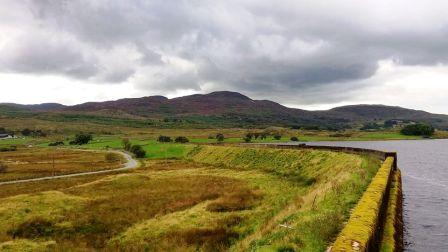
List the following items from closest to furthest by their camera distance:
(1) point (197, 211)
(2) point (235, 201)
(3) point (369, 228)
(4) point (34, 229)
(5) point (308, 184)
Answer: (3) point (369, 228) → (4) point (34, 229) → (1) point (197, 211) → (2) point (235, 201) → (5) point (308, 184)

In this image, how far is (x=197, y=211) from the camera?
42.8 metres

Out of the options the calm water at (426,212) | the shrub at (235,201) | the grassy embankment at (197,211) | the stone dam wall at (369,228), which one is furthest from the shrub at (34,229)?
the calm water at (426,212)

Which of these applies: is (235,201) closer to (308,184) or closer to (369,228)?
(308,184)

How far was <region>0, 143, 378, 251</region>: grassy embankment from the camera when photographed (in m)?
22.3

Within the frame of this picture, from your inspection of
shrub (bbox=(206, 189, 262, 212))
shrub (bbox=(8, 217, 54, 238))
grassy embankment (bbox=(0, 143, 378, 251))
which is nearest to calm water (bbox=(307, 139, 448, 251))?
grassy embankment (bbox=(0, 143, 378, 251))

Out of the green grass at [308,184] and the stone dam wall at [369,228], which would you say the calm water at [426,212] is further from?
the green grass at [308,184]

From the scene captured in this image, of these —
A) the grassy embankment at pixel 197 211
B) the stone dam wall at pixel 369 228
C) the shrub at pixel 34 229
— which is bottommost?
the shrub at pixel 34 229

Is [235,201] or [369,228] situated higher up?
[369,228]

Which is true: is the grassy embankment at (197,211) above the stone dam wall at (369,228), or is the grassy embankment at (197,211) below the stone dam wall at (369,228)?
below

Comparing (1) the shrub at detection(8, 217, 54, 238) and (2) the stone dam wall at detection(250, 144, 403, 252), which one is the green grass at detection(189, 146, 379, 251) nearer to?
(2) the stone dam wall at detection(250, 144, 403, 252)

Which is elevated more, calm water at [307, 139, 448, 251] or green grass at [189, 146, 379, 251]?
green grass at [189, 146, 379, 251]

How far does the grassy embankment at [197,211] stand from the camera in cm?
2235

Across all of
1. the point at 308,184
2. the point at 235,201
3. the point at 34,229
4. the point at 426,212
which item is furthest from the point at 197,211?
the point at 426,212

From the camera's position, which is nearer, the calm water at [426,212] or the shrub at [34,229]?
the calm water at [426,212]
